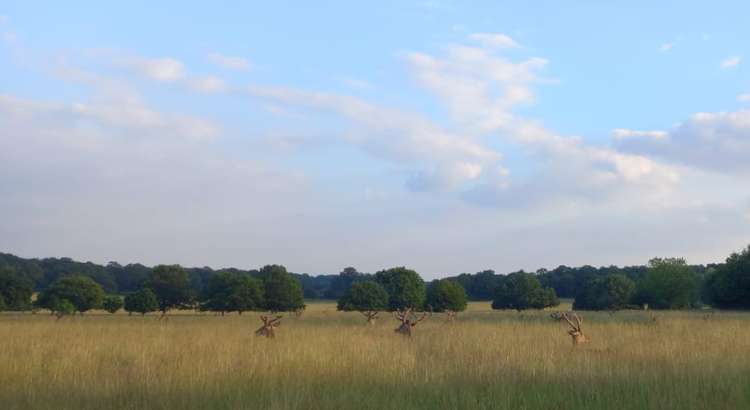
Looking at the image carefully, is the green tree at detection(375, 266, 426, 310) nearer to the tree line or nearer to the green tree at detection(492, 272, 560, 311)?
the tree line

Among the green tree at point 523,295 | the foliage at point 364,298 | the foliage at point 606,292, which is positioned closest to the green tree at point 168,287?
the foliage at point 364,298

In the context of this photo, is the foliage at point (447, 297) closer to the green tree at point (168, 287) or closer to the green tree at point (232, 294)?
the green tree at point (232, 294)

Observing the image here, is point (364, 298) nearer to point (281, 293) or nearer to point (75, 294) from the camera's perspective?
point (281, 293)

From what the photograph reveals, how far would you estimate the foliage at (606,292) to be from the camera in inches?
3157

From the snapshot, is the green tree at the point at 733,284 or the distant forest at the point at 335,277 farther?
the distant forest at the point at 335,277

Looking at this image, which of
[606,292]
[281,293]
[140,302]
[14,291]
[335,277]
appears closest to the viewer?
[14,291]

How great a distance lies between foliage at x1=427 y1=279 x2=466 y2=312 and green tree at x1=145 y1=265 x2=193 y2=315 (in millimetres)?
23682

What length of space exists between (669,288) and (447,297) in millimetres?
27264

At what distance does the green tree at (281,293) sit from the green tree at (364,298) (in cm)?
448

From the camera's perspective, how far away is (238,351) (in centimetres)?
1370

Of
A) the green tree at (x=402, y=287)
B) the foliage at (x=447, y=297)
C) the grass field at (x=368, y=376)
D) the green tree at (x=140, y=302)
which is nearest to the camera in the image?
the grass field at (x=368, y=376)

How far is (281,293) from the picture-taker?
68562mm

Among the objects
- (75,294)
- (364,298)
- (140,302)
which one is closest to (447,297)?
(364,298)

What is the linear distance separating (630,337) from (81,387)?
14735mm
